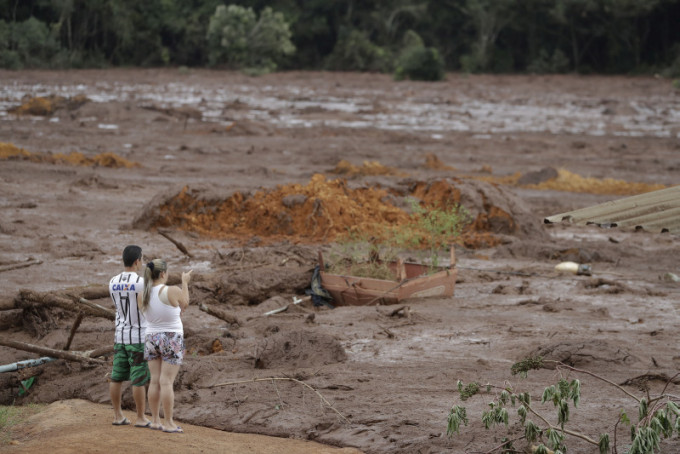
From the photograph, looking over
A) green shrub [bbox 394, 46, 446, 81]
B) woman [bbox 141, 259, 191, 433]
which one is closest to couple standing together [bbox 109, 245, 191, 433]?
woman [bbox 141, 259, 191, 433]

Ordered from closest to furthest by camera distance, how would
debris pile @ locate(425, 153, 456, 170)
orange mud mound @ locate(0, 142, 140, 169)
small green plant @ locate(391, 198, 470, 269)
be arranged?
1. small green plant @ locate(391, 198, 470, 269)
2. orange mud mound @ locate(0, 142, 140, 169)
3. debris pile @ locate(425, 153, 456, 170)

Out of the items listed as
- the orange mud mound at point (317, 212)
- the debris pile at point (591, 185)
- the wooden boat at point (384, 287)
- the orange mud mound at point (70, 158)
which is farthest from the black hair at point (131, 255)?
the orange mud mound at point (70, 158)

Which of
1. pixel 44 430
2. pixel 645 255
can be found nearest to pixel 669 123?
pixel 645 255

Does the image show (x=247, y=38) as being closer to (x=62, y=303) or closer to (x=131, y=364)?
(x=62, y=303)

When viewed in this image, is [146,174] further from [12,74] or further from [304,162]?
[12,74]

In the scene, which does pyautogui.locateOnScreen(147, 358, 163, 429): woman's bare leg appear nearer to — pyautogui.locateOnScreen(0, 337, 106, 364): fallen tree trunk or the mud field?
the mud field

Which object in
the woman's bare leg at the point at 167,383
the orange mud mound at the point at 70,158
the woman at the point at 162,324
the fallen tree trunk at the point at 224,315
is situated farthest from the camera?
the orange mud mound at the point at 70,158

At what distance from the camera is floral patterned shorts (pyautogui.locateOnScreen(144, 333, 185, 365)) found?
20.2ft

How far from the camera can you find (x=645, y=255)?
14.9 m

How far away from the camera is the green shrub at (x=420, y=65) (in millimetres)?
54125

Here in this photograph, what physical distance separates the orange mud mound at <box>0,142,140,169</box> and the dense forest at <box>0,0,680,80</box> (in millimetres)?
32800

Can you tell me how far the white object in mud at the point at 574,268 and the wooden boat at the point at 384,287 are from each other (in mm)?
2634

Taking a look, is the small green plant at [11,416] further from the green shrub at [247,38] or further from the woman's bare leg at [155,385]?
Answer: the green shrub at [247,38]

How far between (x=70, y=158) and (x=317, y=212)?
994cm
